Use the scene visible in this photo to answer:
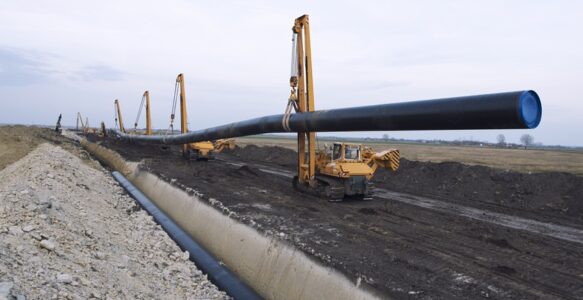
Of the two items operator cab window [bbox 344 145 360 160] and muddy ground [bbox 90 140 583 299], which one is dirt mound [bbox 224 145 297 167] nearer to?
muddy ground [bbox 90 140 583 299]

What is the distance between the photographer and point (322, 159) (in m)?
17.5

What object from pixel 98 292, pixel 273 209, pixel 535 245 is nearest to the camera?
pixel 98 292

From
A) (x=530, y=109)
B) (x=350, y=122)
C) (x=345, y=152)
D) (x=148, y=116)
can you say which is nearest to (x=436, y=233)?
(x=350, y=122)

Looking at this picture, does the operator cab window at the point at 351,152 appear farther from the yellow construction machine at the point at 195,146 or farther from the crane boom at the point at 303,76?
the yellow construction machine at the point at 195,146

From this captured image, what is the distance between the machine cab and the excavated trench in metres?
5.68

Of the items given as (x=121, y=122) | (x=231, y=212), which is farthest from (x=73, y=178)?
(x=121, y=122)

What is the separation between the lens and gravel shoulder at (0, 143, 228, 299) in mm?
6548

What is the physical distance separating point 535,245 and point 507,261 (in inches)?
86.5

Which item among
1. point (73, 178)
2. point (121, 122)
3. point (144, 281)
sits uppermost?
point (121, 122)

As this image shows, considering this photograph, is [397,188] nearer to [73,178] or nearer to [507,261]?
[507,261]

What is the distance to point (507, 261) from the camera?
30.6 ft

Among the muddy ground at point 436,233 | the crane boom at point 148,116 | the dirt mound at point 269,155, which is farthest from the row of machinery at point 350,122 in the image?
the crane boom at point 148,116

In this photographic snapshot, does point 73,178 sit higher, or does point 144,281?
point 73,178

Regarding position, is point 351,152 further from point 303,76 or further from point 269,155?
point 269,155
